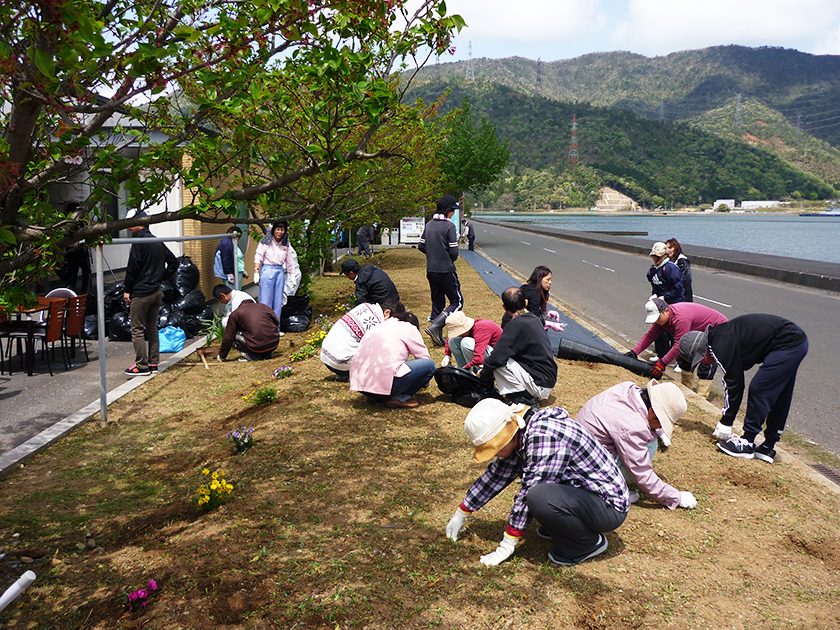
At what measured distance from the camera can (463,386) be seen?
6.76 metres

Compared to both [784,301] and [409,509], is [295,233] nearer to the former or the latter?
[409,509]

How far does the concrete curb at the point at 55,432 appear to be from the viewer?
221 inches

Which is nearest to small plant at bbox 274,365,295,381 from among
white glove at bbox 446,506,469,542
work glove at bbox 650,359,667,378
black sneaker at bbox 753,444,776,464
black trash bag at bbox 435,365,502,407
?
black trash bag at bbox 435,365,502,407

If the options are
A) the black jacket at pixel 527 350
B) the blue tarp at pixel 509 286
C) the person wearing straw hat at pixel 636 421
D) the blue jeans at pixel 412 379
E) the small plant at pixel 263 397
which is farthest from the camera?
the blue tarp at pixel 509 286

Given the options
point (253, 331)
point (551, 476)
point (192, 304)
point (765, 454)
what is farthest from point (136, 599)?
point (192, 304)

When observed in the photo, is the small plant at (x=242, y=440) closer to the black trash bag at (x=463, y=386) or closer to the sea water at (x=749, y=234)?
the black trash bag at (x=463, y=386)

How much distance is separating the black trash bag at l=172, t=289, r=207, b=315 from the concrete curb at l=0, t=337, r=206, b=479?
2904mm

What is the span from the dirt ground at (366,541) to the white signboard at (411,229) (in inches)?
1110

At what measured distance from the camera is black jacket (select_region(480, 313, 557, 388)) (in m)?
6.02

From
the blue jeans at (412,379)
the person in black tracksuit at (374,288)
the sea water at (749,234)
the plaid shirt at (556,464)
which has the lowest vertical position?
the sea water at (749,234)

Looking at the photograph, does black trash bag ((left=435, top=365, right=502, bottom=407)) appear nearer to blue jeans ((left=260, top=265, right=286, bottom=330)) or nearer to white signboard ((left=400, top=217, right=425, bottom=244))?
blue jeans ((left=260, top=265, right=286, bottom=330))

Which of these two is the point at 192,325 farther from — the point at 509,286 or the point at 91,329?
the point at 509,286

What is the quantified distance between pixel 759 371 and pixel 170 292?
939cm

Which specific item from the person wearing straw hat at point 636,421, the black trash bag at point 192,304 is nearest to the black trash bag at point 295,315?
the black trash bag at point 192,304
